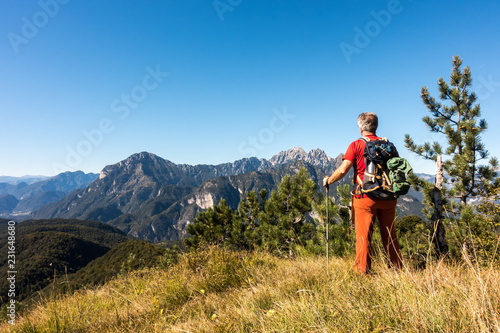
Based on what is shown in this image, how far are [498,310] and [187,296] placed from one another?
11.6ft

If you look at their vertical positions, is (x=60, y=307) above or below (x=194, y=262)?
below

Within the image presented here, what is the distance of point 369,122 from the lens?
3.73 m

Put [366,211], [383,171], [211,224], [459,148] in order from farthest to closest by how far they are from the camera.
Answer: [211,224], [459,148], [366,211], [383,171]

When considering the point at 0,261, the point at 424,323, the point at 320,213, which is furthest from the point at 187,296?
the point at 0,261

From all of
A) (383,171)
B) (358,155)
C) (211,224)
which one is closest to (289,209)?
(211,224)

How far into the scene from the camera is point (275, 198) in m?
10.6

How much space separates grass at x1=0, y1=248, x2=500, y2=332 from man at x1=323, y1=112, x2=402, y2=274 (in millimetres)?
283

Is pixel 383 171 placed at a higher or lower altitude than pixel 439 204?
higher

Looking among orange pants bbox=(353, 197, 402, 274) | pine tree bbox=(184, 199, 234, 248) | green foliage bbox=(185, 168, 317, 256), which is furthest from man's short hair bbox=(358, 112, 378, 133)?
pine tree bbox=(184, 199, 234, 248)

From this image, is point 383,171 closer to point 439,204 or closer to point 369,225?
point 369,225

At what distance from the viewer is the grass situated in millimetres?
1629

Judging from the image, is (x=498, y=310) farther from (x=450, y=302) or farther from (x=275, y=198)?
(x=275, y=198)

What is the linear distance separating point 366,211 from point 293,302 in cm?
198

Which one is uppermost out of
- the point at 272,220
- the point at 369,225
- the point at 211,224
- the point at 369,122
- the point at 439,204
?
the point at 369,122
